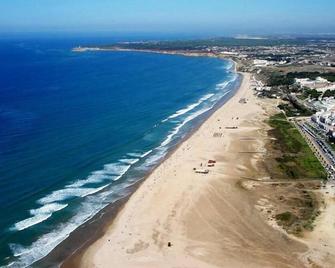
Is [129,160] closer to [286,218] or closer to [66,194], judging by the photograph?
[66,194]

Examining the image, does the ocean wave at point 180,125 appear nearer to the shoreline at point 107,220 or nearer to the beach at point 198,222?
the shoreline at point 107,220

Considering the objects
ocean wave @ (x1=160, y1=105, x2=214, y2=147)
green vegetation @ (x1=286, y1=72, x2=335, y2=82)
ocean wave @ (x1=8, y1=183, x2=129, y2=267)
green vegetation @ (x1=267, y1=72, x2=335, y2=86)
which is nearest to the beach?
ocean wave @ (x1=8, y1=183, x2=129, y2=267)

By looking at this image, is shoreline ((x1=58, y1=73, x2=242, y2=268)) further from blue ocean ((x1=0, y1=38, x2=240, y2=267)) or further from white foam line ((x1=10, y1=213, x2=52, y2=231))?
white foam line ((x1=10, y1=213, x2=52, y2=231))

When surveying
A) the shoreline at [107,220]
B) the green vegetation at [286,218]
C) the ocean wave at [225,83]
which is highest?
the ocean wave at [225,83]

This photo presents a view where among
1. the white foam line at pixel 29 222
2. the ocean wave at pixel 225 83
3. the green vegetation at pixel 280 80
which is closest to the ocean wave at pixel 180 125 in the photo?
the ocean wave at pixel 225 83

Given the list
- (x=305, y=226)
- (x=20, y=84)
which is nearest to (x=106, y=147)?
(x=305, y=226)

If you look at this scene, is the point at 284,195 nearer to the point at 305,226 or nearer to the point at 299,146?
the point at 305,226
